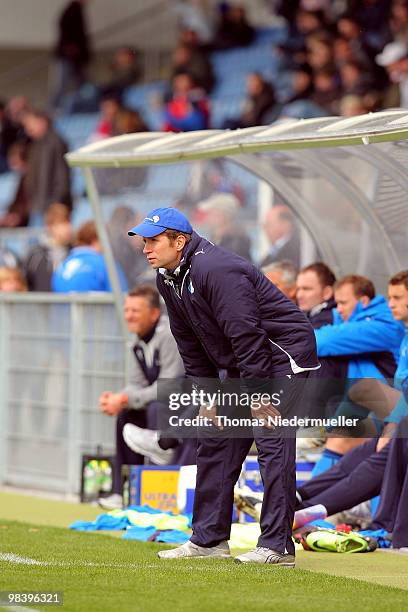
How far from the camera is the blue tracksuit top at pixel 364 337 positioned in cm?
1014

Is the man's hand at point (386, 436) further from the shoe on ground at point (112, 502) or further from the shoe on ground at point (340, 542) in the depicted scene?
the shoe on ground at point (112, 502)

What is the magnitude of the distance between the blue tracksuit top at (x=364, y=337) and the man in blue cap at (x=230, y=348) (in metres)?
2.11

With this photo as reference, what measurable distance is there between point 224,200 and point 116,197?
878mm

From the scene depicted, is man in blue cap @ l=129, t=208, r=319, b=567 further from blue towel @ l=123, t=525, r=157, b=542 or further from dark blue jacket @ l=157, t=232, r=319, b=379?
blue towel @ l=123, t=525, r=157, b=542

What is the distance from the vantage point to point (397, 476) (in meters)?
9.31

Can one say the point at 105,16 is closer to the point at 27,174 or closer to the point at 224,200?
the point at 27,174

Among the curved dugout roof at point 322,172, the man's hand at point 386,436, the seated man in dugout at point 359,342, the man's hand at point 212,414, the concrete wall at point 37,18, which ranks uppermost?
the concrete wall at point 37,18

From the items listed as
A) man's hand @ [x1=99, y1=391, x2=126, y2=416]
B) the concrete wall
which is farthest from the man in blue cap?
the concrete wall

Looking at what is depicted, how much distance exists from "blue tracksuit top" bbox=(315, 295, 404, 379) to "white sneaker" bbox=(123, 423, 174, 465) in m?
1.60

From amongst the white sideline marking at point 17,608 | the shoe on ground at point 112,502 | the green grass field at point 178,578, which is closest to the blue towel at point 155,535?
the green grass field at point 178,578

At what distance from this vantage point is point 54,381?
12945 mm

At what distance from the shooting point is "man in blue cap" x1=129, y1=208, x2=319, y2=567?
771 cm

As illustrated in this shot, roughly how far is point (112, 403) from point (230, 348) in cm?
349

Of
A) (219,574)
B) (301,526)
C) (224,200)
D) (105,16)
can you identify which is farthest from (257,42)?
(219,574)
